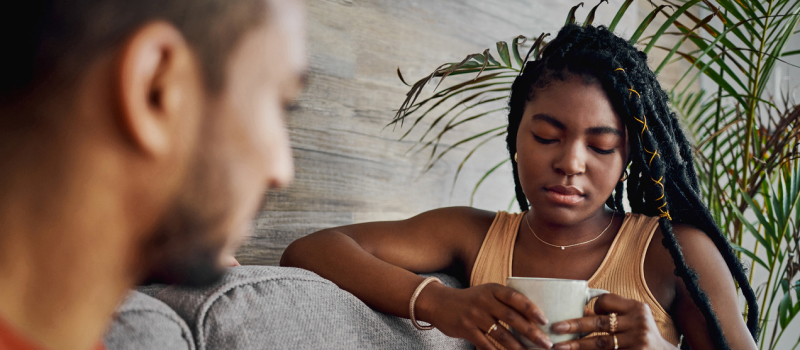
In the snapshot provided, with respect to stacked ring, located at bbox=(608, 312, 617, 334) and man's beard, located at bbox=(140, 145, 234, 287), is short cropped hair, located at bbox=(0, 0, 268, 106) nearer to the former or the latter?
man's beard, located at bbox=(140, 145, 234, 287)

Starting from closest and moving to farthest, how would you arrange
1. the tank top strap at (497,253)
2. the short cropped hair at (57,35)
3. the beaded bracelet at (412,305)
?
1. the short cropped hair at (57,35)
2. the beaded bracelet at (412,305)
3. the tank top strap at (497,253)

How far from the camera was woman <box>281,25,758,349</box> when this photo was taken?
951mm

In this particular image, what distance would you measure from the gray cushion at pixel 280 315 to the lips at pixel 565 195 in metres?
0.37

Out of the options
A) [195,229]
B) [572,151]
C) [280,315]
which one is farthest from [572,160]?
[195,229]

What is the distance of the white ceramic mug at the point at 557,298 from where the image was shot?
0.66m

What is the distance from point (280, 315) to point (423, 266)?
50 centimetres

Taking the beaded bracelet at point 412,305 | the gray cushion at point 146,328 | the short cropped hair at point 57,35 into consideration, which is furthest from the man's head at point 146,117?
the beaded bracelet at point 412,305

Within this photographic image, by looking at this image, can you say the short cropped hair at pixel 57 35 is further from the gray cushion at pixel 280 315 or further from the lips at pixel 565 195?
the lips at pixel 565 195

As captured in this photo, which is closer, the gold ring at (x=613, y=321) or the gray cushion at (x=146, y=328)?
the gray cushion at (x=146, y=328)

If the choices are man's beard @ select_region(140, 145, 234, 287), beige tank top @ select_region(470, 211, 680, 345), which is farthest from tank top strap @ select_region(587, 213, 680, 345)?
man's beard @ select_region(140, 145, 234, 287)

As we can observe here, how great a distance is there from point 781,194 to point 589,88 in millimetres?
841

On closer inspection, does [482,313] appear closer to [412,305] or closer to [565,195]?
[412,305]

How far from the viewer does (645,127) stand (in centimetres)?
106

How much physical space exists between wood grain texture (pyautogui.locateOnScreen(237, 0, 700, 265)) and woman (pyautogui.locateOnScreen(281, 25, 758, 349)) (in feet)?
0.70
